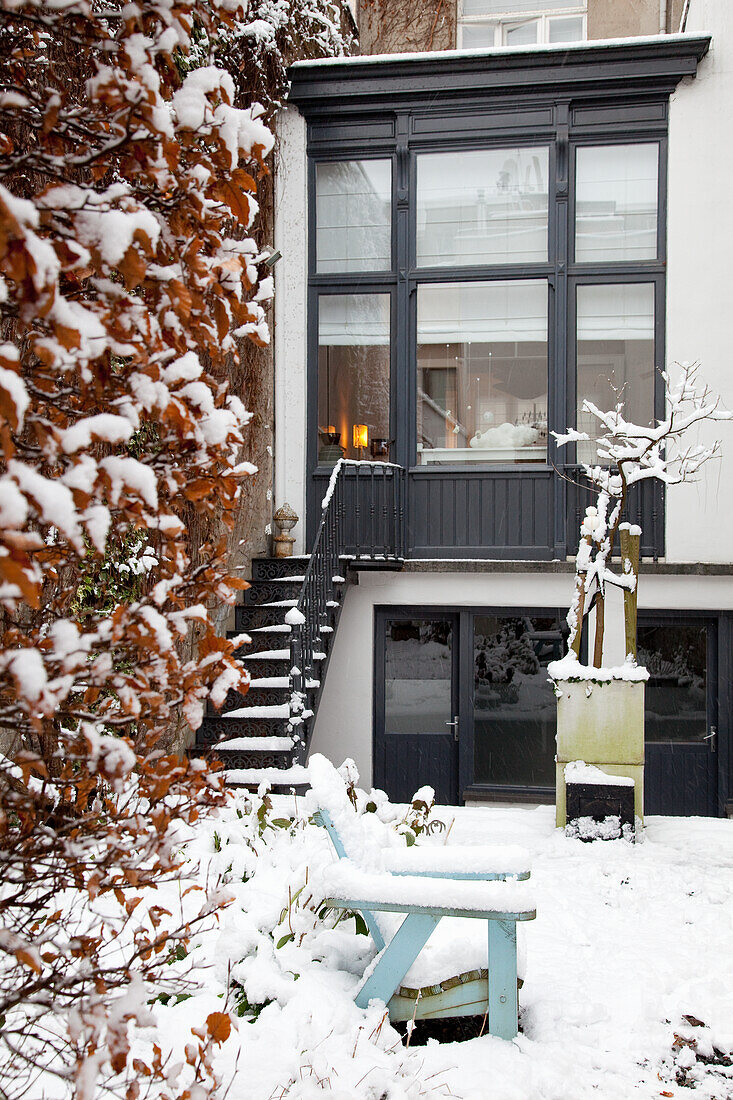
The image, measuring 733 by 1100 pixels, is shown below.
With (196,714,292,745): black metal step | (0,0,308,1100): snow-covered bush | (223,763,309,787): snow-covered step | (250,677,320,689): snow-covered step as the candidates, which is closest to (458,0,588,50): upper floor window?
(250,677,320,689): snow-covered step

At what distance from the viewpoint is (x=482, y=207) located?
337 inches

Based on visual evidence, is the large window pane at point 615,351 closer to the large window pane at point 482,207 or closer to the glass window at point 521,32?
the large window pane at point 482,207

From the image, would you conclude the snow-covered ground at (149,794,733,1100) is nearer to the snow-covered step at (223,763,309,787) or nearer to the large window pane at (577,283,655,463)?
the snow-covered step at (223,763,309,787)

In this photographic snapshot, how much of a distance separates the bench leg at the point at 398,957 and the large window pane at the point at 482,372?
6093mm

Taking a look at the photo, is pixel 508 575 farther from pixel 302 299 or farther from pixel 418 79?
pixel 418 79

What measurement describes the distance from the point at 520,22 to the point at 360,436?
18.1ft

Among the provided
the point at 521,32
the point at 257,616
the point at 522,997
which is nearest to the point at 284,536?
the point at 257,616

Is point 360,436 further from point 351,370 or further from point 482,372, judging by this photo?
point 482,372

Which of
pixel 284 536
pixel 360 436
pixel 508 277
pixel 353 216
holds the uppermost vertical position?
pixel 353 216

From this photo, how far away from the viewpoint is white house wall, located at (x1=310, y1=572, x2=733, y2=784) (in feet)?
26.9

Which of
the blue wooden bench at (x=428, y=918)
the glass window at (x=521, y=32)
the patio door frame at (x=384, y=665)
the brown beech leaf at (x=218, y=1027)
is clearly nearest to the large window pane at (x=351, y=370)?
the patio door frame at (x=384, y=665)

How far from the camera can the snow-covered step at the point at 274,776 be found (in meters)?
5.81

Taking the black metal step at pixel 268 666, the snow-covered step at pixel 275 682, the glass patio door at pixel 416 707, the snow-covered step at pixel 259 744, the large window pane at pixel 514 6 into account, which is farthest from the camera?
the large window pane at pixel 514 6

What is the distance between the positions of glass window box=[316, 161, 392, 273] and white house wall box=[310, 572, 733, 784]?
3.07 meters
